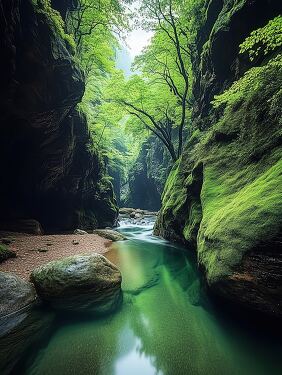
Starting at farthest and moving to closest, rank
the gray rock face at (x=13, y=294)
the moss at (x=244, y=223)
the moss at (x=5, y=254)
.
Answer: the moss at (x=5, y=254), the gray rock face at (x=13, y=294), the moss at (x=244, y=223)

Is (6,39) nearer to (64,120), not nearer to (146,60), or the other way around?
(64,120)

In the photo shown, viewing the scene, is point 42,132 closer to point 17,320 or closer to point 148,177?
point 17,320

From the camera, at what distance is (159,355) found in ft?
14.1

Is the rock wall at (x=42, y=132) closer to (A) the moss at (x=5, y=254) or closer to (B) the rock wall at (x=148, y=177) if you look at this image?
(A) the moss at (x=5, y=254)

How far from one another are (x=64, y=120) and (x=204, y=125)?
808 cm

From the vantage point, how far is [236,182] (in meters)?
7.77

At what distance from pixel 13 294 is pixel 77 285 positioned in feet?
4.54

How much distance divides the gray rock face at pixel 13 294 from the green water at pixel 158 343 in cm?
100

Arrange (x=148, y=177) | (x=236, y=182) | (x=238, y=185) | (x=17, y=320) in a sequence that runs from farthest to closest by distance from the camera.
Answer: (x=148, y=177)
(x=236, y=182)
(x=238, y=185)
(x=17, y=320)

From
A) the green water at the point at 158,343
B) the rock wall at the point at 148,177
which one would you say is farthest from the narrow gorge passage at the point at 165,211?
the rock wall at the point at 148,177

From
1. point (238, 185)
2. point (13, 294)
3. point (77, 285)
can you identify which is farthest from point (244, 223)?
point (13, 294)

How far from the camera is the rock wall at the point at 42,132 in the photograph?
8.75 metres

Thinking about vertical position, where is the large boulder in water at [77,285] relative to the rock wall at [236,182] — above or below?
below

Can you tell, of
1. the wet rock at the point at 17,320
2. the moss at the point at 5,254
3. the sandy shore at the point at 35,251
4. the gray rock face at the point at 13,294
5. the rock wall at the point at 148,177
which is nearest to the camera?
the wet rock at the point at 17,320
